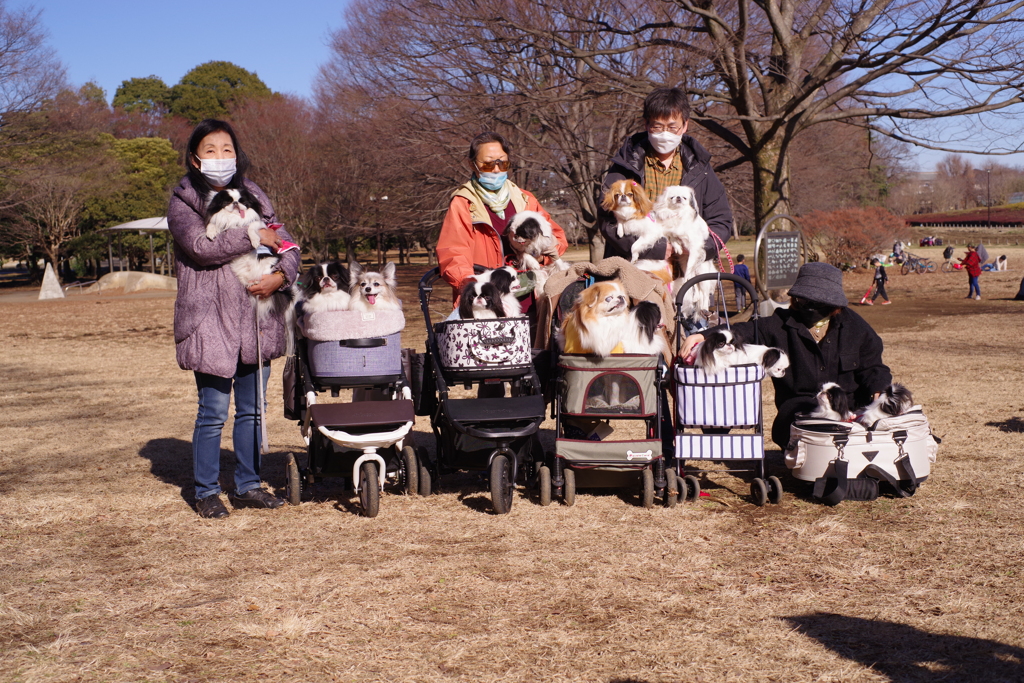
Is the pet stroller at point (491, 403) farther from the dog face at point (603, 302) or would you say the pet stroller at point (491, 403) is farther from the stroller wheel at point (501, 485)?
the dog face at point (603, 302)

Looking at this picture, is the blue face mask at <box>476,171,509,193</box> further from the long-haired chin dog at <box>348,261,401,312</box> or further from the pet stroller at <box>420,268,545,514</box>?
the pet stroller at <box>420,268,545,514</box>

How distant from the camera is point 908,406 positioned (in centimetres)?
450

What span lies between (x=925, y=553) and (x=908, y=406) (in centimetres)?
97

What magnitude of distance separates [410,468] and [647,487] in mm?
1328

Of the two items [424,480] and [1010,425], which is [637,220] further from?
[1010,425]

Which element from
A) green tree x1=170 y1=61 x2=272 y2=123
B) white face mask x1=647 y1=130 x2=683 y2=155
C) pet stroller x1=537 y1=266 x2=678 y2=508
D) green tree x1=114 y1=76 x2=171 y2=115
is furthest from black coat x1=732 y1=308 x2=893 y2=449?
green tree x1=114 y1=76 x2=171 y2=115

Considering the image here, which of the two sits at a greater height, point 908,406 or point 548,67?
point 548,67

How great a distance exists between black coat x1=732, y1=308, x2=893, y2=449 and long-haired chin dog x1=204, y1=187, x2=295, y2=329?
254cm

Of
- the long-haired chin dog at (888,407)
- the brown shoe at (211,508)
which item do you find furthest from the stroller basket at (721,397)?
the brown shoe at (211,508)

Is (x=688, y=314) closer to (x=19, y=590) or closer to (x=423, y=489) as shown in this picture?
(x=423, y=489)

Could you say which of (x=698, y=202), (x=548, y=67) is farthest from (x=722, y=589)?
(x=548, y=67)

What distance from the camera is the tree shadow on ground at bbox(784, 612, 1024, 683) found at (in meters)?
2.71

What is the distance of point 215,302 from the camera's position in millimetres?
4422

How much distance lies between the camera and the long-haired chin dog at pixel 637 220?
4.82 meters
